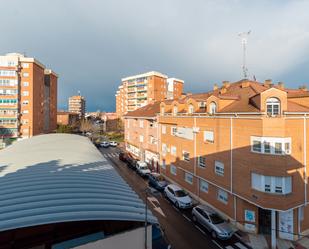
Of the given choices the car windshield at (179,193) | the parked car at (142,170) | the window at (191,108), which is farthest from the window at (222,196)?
the parked car at (142,170)

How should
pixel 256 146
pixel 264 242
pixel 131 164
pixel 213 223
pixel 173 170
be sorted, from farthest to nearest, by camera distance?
pixel 131 164 → pixel 173 170 → pixel 213 223 → pixel 256 146 → pixel 264 242

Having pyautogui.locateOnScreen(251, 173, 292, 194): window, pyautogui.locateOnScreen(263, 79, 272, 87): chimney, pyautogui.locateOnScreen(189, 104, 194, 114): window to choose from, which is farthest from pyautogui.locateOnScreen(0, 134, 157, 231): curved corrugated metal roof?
pyautogui.locateOnScreen(263, 79, 272, 87): chimney

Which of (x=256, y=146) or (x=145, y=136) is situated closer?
(x=256, y=146)

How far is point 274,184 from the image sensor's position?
46.8 feet

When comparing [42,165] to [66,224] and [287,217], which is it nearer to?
[66,224]

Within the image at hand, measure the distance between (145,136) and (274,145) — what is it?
24.3 metres

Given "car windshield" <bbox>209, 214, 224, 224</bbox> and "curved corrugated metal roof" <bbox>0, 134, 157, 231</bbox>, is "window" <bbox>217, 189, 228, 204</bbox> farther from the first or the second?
"curved corrugated metal roof" <bbox>0, 134, 157, 231</bbox>

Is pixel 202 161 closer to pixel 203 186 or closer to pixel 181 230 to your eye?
pixel 203 186

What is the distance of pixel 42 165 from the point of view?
13.6m

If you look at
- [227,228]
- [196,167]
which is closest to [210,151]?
[196,167]

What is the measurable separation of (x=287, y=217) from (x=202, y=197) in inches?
295

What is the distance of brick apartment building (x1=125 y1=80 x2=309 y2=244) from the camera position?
14328mm

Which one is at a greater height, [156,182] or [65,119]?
[65,119]

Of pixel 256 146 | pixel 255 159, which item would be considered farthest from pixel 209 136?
pixel 255 159
